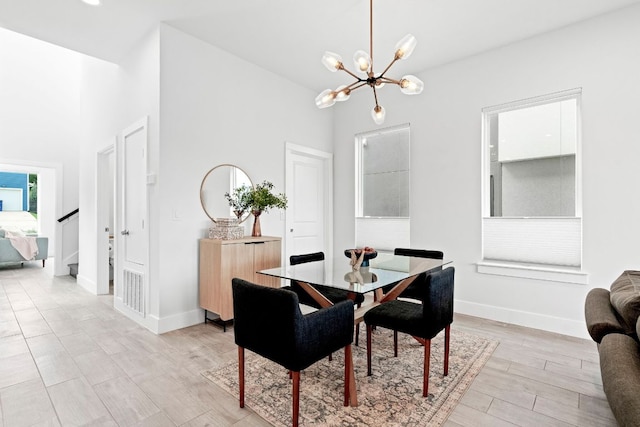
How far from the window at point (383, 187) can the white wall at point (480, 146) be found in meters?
0.20

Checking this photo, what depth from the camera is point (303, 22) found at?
3176mm

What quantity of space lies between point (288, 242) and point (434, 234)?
1.96m

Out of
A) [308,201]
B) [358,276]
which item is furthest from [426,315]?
[308,201]

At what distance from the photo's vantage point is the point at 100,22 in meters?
3.20

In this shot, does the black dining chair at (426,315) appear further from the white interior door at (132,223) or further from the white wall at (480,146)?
the white interior door at (132,223)

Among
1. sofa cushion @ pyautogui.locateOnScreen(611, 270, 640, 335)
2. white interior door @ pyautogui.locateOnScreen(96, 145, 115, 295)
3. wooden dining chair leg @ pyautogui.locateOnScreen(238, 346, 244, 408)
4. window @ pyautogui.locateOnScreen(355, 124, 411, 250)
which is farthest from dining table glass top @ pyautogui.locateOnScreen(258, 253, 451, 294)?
white interior door @ pyautogui.locateOnScreen(96, 145, 115, 295)

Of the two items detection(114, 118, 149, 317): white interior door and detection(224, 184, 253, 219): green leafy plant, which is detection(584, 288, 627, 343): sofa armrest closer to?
detection(224, 184, 253, 219): green leafy plant

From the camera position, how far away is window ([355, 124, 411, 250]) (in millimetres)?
4453

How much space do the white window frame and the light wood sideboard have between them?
252cm

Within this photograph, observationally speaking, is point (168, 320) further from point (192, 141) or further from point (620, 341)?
point (620, 341)

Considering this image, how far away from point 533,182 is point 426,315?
239 centimetres

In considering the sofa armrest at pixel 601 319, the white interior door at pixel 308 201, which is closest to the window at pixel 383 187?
the white interior door at pixel 308 201

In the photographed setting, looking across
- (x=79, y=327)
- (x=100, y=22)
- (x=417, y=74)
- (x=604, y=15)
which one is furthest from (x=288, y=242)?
(x=604, y=15)

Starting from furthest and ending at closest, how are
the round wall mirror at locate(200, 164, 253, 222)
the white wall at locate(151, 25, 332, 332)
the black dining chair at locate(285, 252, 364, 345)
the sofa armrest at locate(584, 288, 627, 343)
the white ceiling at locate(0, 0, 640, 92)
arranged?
the round wall mirror at locate(200, 164, 253, 222) < the white wall at locate(151, 25, 332, 332) < the white ceiling at locate(0, 0, 640, 92) < the black dining chair at locate(285, 252, 364, 345) < the sofa armrest at locate(584, 288, 627, 343)
